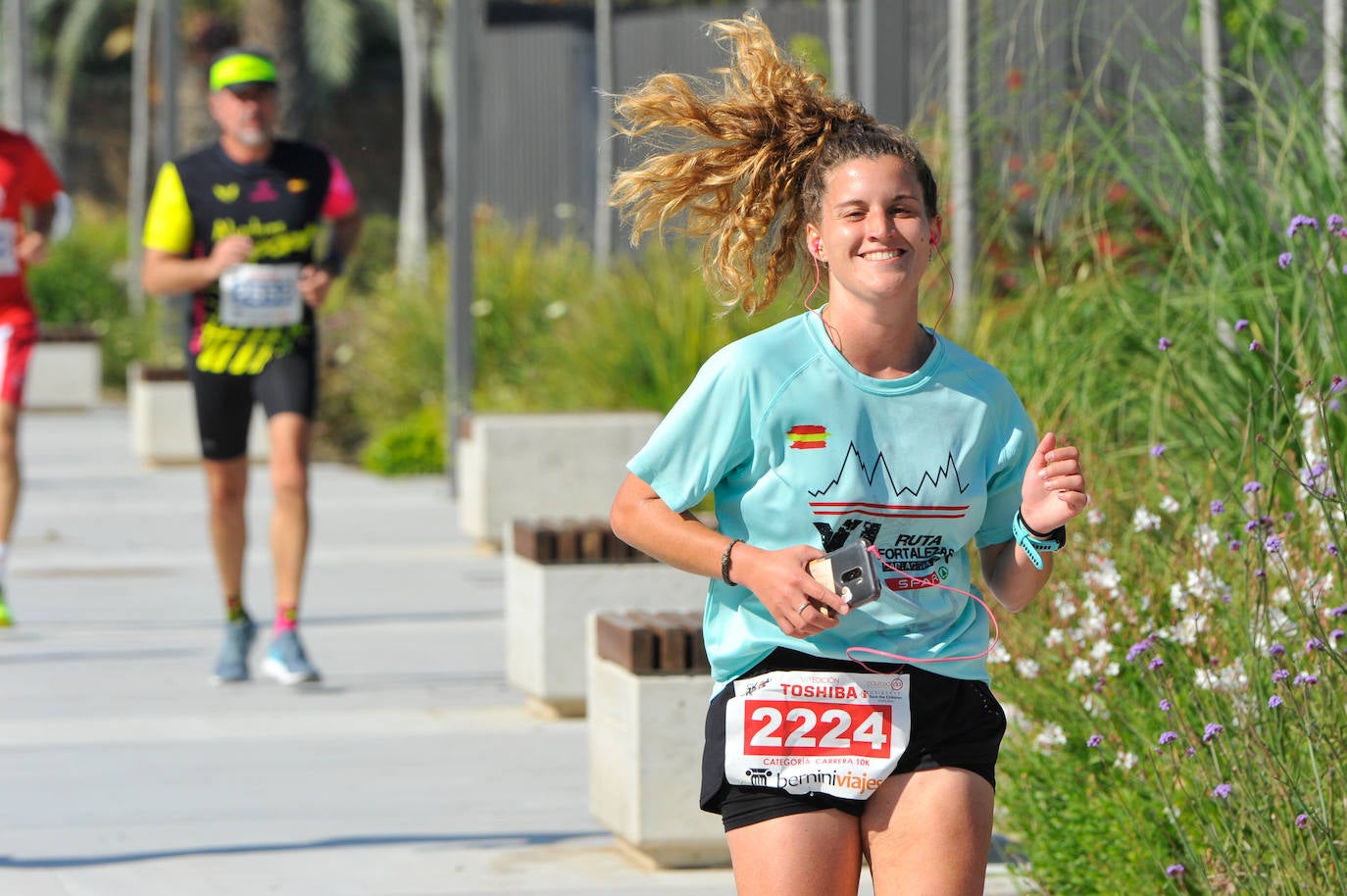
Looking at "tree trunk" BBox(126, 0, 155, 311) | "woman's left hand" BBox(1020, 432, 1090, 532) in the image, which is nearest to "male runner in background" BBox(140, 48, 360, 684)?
"woman's left hand" BBox(1020, 432, 1090, 532)

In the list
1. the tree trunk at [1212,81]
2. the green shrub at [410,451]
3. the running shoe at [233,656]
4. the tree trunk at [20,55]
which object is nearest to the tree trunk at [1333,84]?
the tree trunk at [1212,81]

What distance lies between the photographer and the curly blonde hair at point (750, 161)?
365 centimetres

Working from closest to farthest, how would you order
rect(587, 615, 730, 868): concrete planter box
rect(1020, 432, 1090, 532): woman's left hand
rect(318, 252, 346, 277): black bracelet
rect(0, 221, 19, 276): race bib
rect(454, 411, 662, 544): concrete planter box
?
rect(1020, 432, 1090, 532): woman's left hand, rect(587, 615, 730, 868): concrete planter box, rect(318, 252, 346, 277): black bracelet, rect(0, 221, 19, 276): race bib, rect(454, 411, 662, 544): concrete planter box

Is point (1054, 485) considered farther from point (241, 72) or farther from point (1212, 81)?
point (241, 72)

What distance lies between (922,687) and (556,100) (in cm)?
2090

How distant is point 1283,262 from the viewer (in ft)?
12.7

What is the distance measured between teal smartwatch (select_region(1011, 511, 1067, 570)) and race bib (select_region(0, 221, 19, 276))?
668 cm

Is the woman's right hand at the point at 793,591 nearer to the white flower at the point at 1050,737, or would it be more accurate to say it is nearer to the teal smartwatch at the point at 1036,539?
the teal smartwatch at the point at 1036,539

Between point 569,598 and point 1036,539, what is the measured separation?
14.1 feet

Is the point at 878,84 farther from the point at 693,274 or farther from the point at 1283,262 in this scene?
the point at 1283,262

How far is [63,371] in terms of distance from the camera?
22.4 metres

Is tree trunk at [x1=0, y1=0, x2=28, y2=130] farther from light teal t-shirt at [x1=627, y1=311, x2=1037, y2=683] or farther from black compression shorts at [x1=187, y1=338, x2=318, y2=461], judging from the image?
light teal t-shirt at [x1=627, y1=311, x2=1037, y2=683]

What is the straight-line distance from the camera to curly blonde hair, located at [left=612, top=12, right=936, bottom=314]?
12.0 ft

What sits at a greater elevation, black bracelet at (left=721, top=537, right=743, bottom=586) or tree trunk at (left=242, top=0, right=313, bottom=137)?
tree trunk at (left=242, top=0, right=313, bottom=137)
